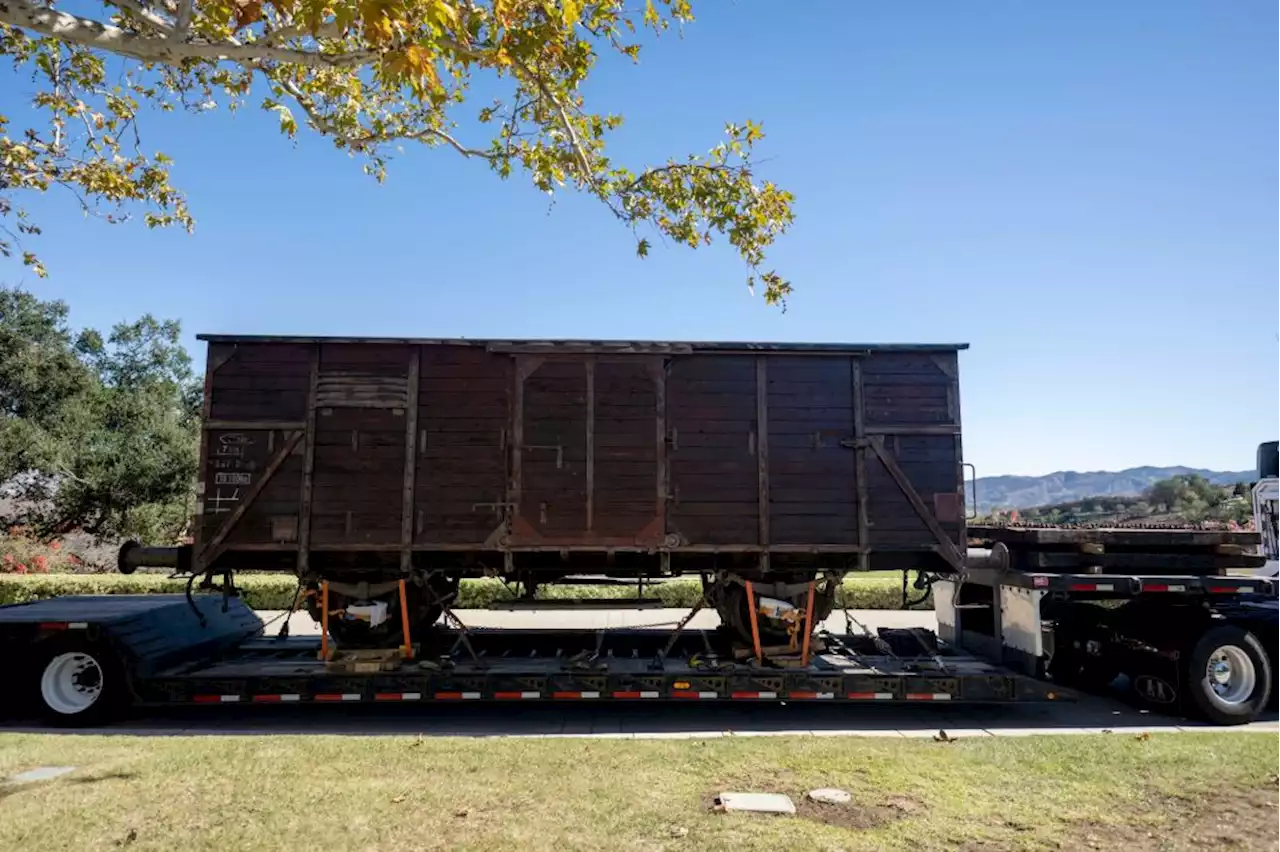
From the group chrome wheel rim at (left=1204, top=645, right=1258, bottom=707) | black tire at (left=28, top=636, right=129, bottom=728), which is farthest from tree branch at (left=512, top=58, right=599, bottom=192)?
chrome wheel rim at (left=1204, top=645, right=1258, bottom=707)

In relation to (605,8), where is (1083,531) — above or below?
below

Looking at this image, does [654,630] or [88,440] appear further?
[88,440]

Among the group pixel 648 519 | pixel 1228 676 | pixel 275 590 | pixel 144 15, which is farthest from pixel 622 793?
pixel 275 590

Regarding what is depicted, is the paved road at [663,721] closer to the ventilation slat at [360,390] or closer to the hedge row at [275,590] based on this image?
the ventilation slat at [360,390]

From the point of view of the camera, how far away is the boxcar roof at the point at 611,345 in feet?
27.6

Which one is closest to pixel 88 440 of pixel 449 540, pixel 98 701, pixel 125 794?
pixel 98 701

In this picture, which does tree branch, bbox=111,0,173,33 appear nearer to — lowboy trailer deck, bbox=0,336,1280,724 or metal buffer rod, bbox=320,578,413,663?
lowboy trailer deck, bbox=0,336,1280,724

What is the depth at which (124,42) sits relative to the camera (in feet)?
16.9

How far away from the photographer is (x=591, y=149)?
8.59m

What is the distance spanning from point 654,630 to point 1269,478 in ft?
26.8

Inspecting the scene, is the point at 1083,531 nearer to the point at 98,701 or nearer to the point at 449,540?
the point at 449,540

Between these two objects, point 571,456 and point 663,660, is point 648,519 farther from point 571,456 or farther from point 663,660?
point 663,660

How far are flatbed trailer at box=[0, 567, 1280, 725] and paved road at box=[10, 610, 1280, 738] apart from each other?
25cm

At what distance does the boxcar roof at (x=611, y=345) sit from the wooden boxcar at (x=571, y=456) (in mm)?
23
